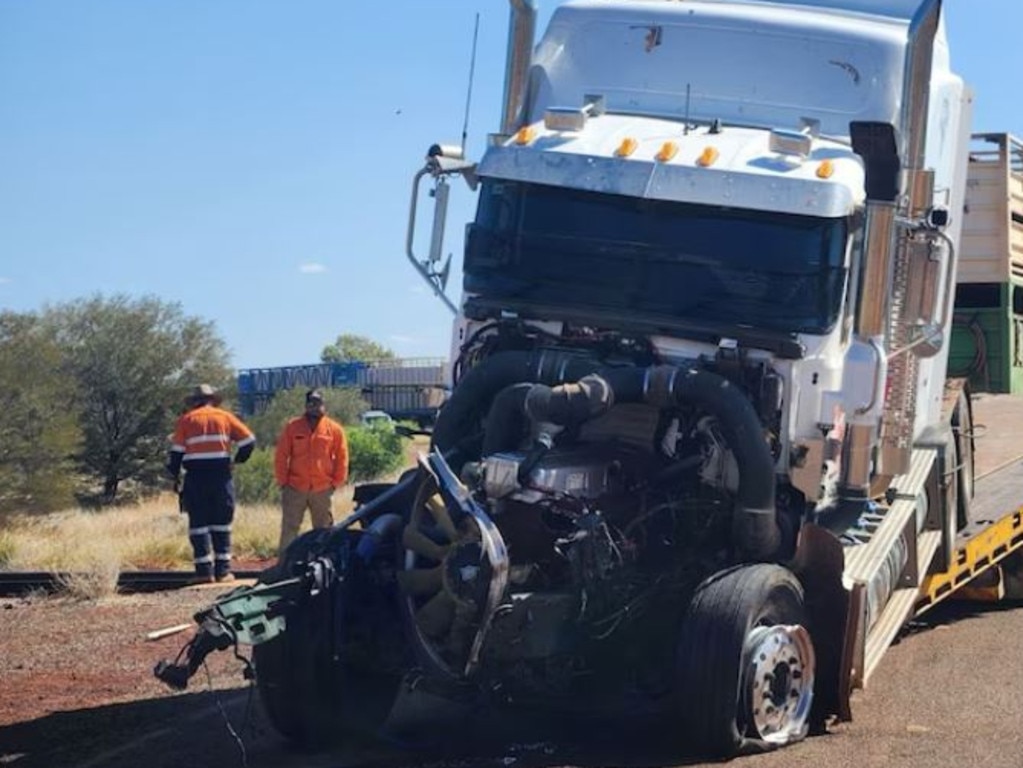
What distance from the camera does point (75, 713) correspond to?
9.38 metres

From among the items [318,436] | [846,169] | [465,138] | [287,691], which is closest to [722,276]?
[846,169]

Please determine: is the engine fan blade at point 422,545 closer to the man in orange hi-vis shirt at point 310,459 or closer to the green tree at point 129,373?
the man in orange hi-vis shirt at point 310,459

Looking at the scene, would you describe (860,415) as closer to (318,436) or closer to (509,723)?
(509,723)

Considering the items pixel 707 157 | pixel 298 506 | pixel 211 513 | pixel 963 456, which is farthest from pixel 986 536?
pixel 211 513

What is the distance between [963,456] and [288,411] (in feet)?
90.9

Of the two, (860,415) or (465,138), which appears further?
(465,138)

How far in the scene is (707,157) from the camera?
348 inches

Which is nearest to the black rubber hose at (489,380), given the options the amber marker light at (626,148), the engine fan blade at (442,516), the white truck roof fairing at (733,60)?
the engine fan blade at (442,516)

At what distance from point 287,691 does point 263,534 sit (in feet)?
34.6

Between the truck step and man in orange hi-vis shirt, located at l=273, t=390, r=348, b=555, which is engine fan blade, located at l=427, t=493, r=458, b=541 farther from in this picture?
man in orange hi-vis shirt, located at l=273, t=390, r=348, b=555

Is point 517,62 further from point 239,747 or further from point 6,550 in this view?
point 6,550

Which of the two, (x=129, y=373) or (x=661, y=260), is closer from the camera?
(x=661, y=260)

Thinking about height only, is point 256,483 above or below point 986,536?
below

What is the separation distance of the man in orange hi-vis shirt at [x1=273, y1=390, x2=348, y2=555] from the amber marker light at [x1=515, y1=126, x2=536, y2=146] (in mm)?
6252
